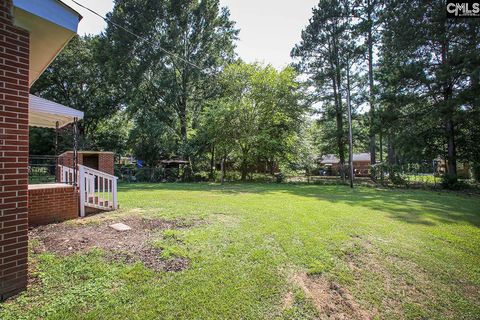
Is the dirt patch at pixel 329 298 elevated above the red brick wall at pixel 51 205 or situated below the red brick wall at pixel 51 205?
below

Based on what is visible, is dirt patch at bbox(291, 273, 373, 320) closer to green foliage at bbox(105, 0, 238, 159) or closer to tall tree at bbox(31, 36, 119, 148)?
green foliage at bbox(105, 0, 238, 159)

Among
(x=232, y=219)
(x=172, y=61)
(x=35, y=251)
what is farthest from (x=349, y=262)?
(x=172, y=61)

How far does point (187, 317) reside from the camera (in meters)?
2.27

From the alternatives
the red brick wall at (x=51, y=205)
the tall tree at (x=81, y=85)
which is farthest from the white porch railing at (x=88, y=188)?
the tall tree at (x=81, y=85)

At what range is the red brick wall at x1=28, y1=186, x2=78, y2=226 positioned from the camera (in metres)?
5.08

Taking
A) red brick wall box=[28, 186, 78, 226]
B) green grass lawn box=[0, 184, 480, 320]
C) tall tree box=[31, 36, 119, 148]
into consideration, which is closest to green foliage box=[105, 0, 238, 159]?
tall tree box=[31, 36, 119, 148]

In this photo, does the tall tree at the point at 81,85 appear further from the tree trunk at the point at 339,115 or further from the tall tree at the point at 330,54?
the tree trunk at the point at 339,115

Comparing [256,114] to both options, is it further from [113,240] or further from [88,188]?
[113,240]

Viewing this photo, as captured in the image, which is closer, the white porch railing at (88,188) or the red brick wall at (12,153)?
the red brick wall at (12,153)

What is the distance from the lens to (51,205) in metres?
5.42

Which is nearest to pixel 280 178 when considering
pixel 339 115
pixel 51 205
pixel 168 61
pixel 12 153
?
pixel 339 115

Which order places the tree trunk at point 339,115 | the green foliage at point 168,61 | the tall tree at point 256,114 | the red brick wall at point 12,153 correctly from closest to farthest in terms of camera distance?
the red brick wall at point 12,153
the tall tree at point 256,114
the green foliage at point 168,61
the tree trunk at point 339,115

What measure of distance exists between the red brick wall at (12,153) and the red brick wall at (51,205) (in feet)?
9.66

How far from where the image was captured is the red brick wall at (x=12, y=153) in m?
2.55
